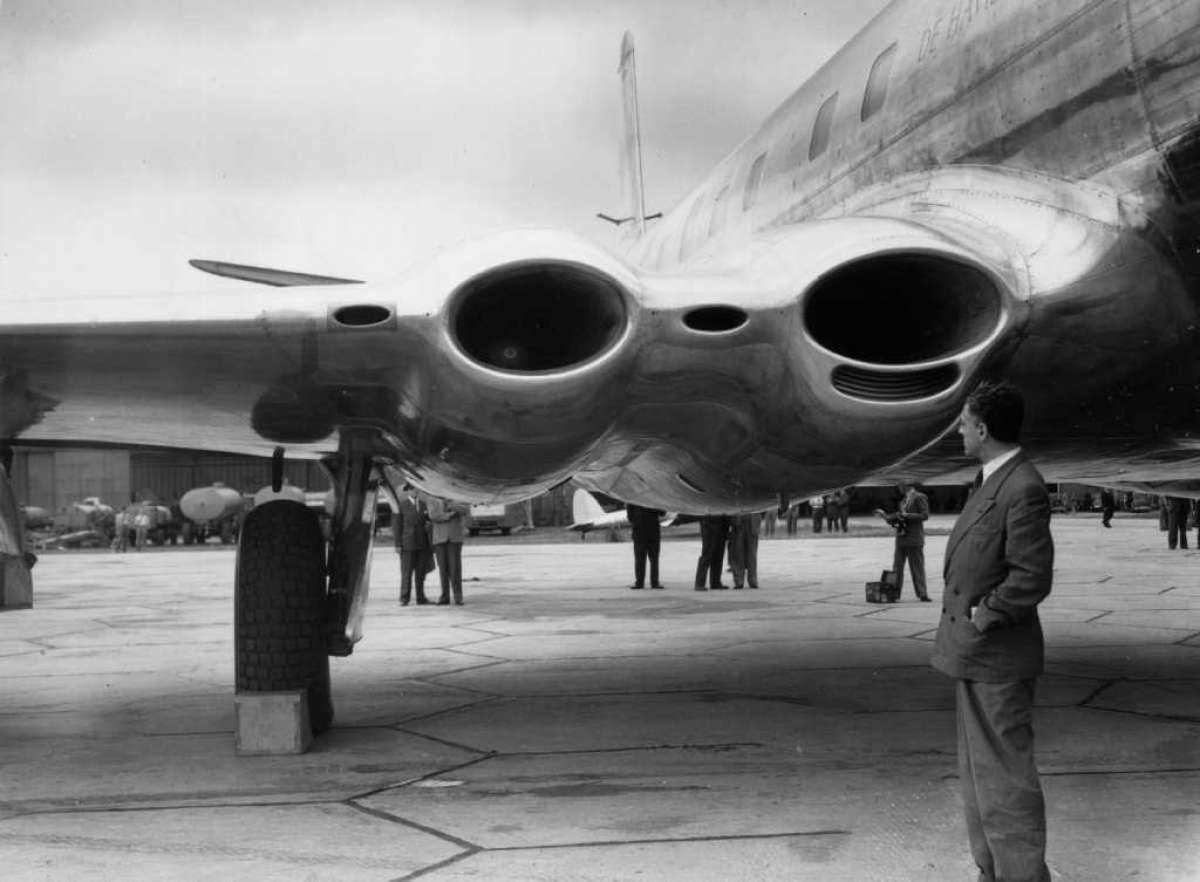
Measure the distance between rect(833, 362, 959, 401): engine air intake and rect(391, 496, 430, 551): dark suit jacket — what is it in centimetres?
1036

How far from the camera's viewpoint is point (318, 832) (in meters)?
3.87

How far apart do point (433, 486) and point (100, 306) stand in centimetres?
172

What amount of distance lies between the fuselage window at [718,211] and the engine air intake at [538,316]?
126 inches

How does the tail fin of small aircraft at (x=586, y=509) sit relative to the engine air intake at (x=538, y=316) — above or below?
above

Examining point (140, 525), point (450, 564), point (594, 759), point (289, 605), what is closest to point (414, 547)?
point (450, 564)

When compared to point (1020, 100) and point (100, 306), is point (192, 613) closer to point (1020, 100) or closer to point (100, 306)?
point (100, 306)

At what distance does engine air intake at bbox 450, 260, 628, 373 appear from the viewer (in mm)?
3787

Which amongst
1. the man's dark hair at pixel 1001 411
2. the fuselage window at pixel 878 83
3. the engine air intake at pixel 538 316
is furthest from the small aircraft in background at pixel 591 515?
the man's dark hair at pixel 1001 411

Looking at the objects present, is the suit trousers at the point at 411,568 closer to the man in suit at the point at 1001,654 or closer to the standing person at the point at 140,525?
the man in suit at the point at 1001,654

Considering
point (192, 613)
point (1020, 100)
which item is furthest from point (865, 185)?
point (192, 613)

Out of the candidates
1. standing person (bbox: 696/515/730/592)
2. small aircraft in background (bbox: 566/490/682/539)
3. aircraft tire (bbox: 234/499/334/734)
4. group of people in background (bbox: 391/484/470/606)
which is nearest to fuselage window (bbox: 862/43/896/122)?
aircraft tire (bbox: 234/499/334/734)

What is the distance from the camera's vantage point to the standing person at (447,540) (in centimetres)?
1390

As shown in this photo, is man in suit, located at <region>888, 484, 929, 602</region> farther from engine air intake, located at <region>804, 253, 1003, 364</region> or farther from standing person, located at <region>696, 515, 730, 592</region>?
engine air intake, located at <region>804, 253, 1003, 364</region>

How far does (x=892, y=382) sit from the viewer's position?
12.9 ft
